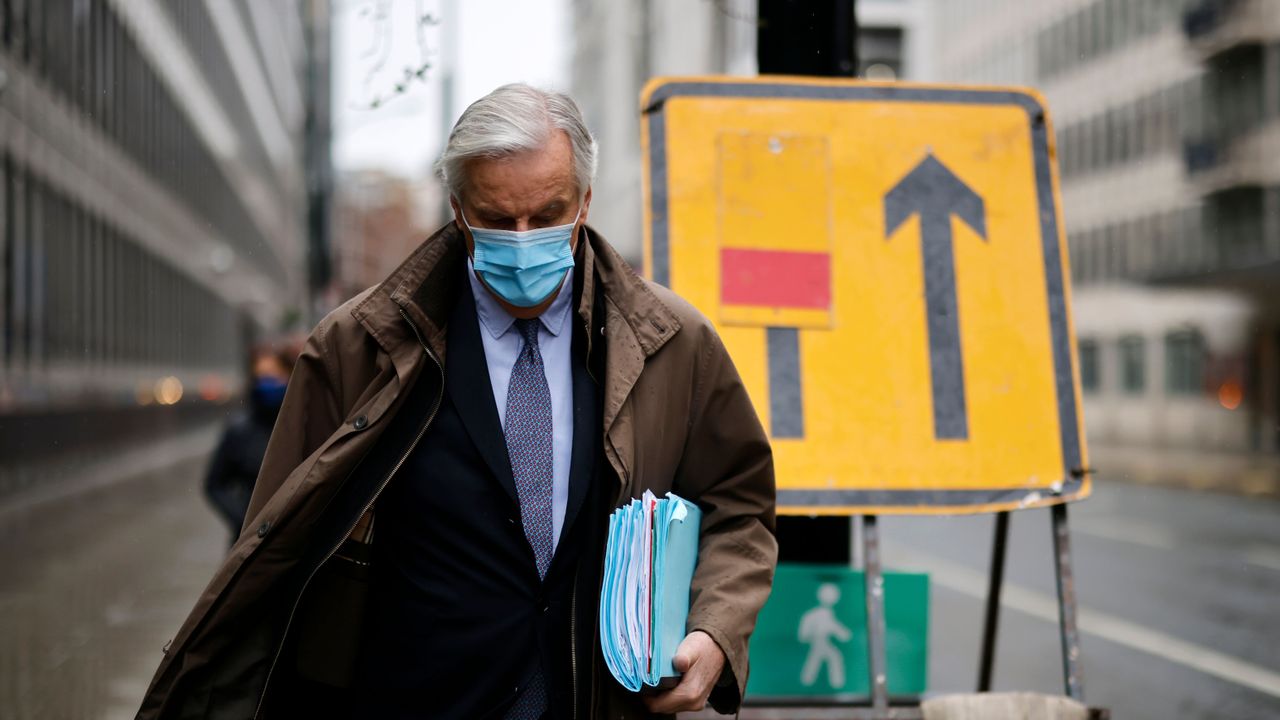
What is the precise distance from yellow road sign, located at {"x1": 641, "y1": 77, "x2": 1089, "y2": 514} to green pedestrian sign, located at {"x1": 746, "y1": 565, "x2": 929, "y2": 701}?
33 centimetres

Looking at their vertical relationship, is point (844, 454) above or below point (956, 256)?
below

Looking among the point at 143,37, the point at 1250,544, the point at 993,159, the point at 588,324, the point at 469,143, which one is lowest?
the point at 1250,544

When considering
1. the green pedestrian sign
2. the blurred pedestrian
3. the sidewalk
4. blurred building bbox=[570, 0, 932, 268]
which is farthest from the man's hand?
blurred building bbox=[570, 0, 932, 268]

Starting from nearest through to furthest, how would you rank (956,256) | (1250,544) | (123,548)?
(956,256)
(123,548)
(1250,544)

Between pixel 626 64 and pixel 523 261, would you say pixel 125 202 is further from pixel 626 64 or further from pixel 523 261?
pixel 626 64

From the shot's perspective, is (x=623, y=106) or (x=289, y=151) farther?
(x=289, y=151)

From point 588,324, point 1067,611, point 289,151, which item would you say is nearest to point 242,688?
point 588,324

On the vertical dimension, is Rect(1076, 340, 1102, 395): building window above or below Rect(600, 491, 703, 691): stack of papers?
above

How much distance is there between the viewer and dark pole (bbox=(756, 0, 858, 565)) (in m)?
4.57

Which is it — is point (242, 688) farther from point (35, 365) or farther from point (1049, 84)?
point (1049, 84)

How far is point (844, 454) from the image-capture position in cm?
395

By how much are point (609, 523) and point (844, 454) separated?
1809mm

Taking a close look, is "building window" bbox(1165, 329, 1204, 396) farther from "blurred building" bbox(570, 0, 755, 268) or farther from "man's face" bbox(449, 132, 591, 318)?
"man's face" bbox(449, 132, 591, 318)

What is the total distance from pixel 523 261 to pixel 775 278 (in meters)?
1.85
